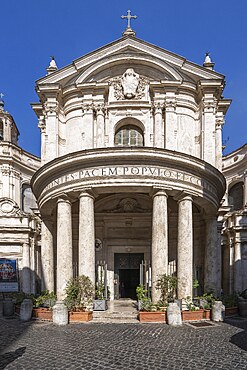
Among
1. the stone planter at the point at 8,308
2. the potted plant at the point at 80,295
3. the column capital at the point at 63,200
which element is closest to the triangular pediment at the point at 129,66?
the column capital at the point at 63,200

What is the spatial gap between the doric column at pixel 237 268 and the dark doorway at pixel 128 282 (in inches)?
346

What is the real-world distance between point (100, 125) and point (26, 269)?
1216 centimetres

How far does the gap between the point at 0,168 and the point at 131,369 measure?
27.2 metres

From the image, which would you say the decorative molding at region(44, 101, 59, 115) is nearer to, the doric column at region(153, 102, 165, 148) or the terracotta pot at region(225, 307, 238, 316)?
the doric column at region(153, 102, 165, 148)

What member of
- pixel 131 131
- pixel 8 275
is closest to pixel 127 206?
pixel 131 131

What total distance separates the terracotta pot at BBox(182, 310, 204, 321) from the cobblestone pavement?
980 millimetres

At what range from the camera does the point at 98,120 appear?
2188 centimetres

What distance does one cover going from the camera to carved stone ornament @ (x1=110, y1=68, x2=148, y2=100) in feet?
71.3

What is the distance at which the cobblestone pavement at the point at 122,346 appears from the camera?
9.55m

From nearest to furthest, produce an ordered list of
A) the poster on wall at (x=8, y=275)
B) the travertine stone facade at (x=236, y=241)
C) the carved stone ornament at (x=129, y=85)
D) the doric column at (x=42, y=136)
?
the carved stone ornament at (x=129, y=85) < the doric column at (x=42, y=136) < the poster on wall at (x=8, y=275) < the travertine stone facade at (x=236, y=241)

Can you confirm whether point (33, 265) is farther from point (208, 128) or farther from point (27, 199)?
point (208, 128)

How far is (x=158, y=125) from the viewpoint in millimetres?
21625

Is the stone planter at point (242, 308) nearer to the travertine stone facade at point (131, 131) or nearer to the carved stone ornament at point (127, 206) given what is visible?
the travertine stone facade at point (131, 131)

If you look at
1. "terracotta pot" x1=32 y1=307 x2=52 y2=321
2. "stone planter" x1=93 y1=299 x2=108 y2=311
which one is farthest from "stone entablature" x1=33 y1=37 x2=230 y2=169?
"terracotta pot" x1=32 y1=307 x2=52 y2=321
